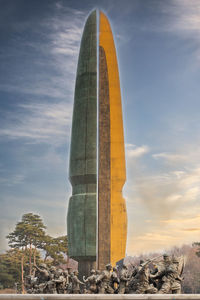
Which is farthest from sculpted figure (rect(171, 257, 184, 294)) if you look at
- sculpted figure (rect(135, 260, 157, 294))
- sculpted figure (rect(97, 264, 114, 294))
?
sculpted figure (rect(97, 264, 114, 294))

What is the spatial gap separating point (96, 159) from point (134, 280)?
7.40 meters

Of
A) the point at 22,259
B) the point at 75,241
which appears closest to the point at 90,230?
the point at 75,241

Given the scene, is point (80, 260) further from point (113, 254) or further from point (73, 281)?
point (73, 281)

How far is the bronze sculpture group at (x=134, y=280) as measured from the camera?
391 inches

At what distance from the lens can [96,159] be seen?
17.2 metres

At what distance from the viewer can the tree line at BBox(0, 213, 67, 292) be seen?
33344mm

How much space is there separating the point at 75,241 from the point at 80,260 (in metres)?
0.79

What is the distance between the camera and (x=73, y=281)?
40.8 feet

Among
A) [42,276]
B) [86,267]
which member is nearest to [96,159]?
[86,267]

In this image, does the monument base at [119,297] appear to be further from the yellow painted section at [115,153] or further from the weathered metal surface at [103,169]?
the yellow painted section at [115,153]

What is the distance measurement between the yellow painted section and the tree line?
56.3ft

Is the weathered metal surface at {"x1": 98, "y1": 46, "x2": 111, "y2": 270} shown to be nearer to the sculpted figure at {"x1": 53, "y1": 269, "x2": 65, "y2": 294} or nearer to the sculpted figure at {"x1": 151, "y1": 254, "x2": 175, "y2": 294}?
the sculpted figure at {"x1": 53, "y1": 269, "x2": 65, "y2": 294}

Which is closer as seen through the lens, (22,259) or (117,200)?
(117,200)

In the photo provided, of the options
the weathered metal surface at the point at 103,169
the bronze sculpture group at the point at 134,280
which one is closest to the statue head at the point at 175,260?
the bronze sculpture group at the point at 134,280
